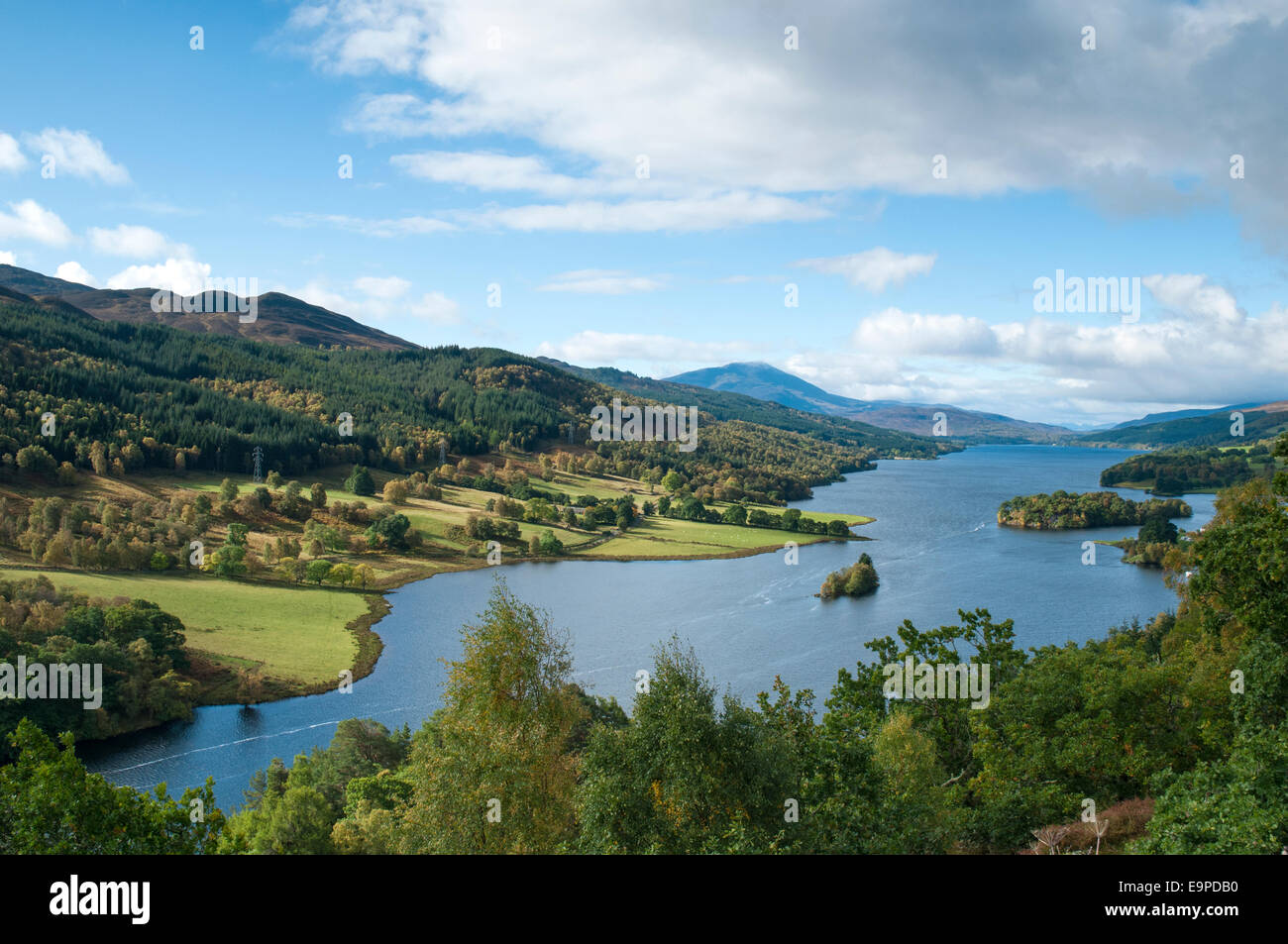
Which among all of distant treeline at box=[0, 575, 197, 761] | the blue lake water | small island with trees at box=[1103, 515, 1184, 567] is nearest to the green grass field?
the blue lake water

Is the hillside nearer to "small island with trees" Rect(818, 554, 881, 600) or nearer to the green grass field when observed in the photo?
the green grass field

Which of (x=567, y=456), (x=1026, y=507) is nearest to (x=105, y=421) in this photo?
(x=567, y=456)

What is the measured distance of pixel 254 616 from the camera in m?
64.2

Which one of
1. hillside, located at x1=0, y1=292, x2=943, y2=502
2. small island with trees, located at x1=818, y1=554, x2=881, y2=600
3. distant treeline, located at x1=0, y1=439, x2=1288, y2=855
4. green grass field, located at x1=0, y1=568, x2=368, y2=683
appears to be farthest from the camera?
hillside, located at x1=0, y1=292, x2=943, y2=502

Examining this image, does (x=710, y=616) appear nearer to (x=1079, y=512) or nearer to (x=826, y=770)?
(x=826, y=770)

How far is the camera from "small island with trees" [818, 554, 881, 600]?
77.2 metres

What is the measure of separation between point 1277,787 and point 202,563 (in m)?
81.9

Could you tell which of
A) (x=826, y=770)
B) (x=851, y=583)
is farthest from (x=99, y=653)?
(x=851, y=583)

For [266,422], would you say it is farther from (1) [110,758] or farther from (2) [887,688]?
(2) [887,688]

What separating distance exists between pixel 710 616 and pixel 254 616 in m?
38.4

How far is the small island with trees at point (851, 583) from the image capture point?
253ft

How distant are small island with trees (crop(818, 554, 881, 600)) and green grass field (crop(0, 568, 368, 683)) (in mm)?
43653

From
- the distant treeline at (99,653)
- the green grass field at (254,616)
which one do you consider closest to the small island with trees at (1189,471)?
the green grass field at (254,616)
